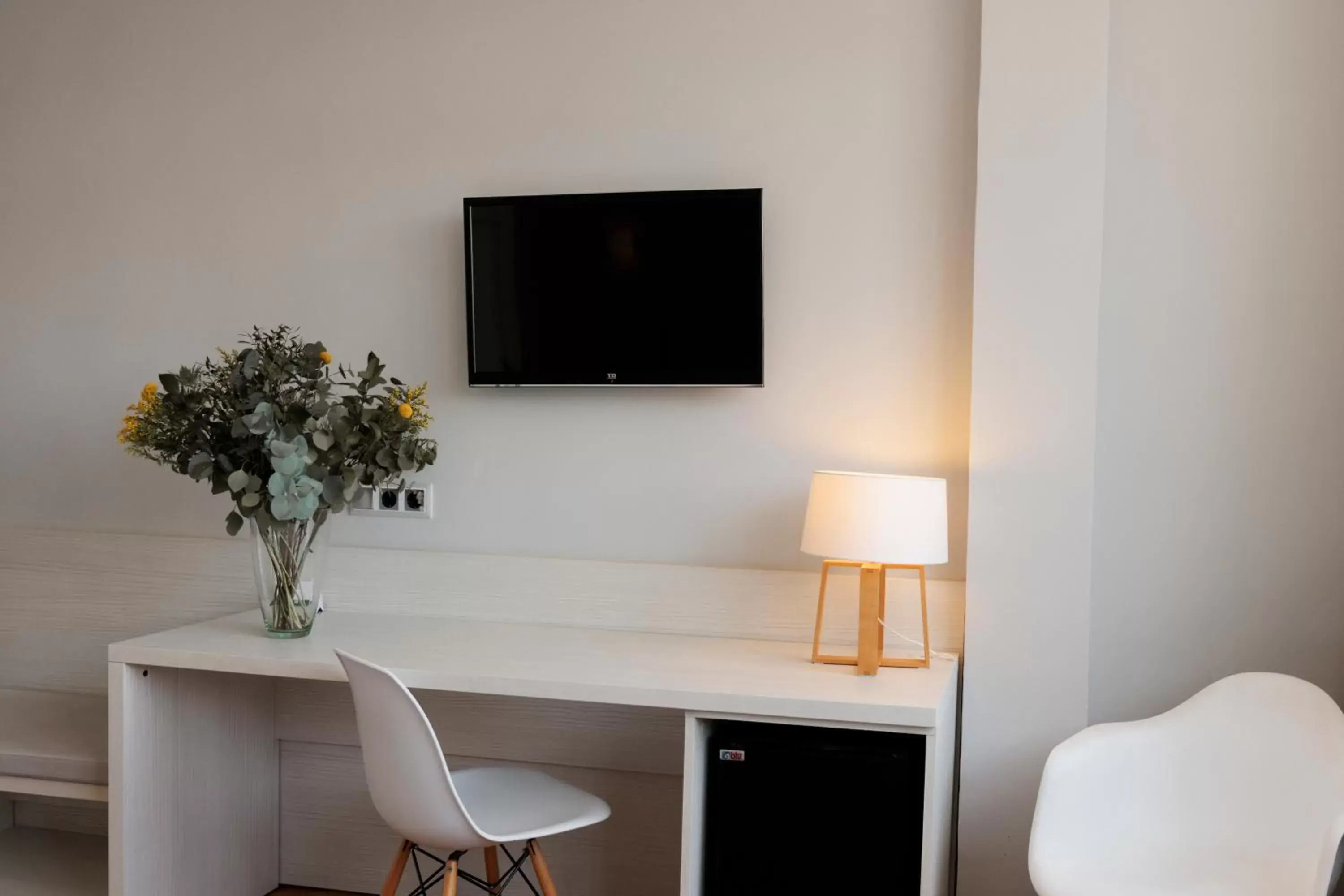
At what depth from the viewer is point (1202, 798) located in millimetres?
2252

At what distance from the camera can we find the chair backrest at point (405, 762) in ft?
6.86

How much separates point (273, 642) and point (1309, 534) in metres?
2.18

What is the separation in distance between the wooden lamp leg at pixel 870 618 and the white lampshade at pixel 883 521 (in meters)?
0.05

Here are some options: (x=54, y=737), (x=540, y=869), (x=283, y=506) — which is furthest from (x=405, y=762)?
(x=54, y=737)

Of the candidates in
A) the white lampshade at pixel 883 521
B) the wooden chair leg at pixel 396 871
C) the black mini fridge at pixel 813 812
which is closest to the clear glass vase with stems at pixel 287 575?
the wooden chair leg at pixel 396 871

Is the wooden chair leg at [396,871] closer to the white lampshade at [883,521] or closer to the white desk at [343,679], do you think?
the white desk at [343,679]

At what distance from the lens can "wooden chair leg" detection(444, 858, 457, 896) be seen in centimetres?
219

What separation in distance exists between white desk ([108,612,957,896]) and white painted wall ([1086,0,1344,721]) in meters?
0.50

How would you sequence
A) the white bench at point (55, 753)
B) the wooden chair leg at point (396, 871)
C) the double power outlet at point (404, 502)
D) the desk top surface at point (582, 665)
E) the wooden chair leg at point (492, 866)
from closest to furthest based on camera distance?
the desk top surface at point (582, 665) → the wooden chair leg at point (396, 871) → the wooden chair leg at point (492, 866) → the white bench at point (55, 753) → the double power outlet at point (404, 502)

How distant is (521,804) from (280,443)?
0.89m

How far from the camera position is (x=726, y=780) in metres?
2.23

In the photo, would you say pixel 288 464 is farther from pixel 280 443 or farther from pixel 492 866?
pixel 492 866

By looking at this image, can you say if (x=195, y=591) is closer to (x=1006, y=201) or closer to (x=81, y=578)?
(x=81, y=578)

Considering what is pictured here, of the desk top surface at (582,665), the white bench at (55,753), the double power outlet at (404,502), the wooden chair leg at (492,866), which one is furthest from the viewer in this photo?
the double power outlet at (404,502)
